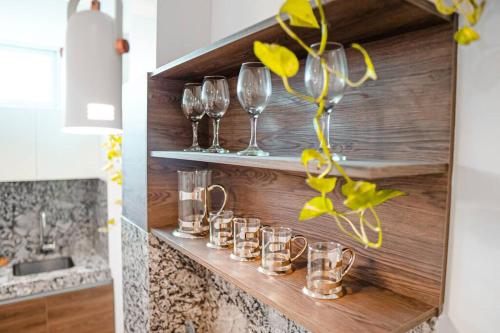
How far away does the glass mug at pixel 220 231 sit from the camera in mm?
1106

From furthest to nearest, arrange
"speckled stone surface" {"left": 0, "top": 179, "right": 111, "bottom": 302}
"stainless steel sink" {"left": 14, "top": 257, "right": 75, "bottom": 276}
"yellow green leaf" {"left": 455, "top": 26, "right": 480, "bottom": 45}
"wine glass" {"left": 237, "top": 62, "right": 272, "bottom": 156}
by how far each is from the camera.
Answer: "stainless steel sink" {"left": 14, "top": 257, "right": 75, "bottom": 276} < "speckled stone surface" {"left": 0, "top": 179, "right": 111, "bottom": 302} < "wine glass" {"left": 237, "top": 62, "right": 272, "bottom": 156} < "yellow green leaf" {"left": 455, "top": 26, "right": 480, "bottom": 45}

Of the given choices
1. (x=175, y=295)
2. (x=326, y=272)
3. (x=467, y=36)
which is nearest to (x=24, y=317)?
(x=175, y=295)

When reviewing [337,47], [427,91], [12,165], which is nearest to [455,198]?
[427,91]

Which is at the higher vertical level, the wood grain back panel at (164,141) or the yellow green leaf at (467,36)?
the yellow green leaf at (467,36)

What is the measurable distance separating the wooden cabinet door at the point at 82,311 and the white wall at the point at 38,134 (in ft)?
2.56

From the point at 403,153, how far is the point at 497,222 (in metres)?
0.21

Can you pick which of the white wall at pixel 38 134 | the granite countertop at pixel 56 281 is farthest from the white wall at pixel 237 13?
the granite countertop at pixel 56 281

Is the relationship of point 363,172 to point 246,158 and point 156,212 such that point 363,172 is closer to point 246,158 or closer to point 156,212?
point 246,158

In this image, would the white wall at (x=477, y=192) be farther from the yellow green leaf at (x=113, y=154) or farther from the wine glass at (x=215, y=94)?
the yellow green leaf at (x=113, y=154)

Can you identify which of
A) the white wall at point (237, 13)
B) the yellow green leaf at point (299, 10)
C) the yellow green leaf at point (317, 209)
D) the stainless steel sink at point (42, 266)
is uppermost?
the white wall at point (237, 13)

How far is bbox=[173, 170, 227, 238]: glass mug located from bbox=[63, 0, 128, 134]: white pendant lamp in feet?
2.10

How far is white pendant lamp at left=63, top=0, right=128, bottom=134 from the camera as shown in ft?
5.23

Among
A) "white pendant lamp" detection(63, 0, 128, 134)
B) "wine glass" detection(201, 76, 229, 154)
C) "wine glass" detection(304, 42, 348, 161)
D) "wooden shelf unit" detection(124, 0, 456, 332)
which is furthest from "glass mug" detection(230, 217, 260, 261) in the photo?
"white pendant lamp" detection(63, 0, 128, 134)

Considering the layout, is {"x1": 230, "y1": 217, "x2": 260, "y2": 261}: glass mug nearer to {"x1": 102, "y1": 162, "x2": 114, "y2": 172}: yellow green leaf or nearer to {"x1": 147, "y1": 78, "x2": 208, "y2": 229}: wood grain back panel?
{"x1": 147, "y1": 78, "x2": 208, "y2": 229}: wood grain back panel
